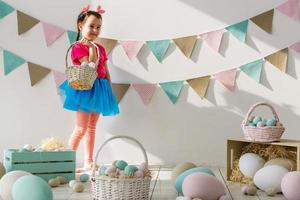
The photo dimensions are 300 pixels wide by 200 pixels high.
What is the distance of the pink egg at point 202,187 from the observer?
249cm

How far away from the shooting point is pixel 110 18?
3.97 meters

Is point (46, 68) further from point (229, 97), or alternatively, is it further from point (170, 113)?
point (229, 97)

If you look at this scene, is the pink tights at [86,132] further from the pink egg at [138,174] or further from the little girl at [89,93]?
the pink egg at [138,174]

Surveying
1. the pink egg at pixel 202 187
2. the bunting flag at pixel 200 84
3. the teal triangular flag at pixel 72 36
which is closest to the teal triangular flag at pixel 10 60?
the teal triangular flag at pixel 72 36

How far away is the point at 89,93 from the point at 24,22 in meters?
0.77

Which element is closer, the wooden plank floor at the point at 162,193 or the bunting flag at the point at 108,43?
the wooden plank floor at the point at 162,193

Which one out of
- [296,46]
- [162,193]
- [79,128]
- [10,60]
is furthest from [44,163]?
[296,46]

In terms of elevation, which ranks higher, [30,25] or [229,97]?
[30,25]

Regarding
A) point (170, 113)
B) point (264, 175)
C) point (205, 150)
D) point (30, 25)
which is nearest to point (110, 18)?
point (30, 25)

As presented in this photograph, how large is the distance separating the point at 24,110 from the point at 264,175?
194cm

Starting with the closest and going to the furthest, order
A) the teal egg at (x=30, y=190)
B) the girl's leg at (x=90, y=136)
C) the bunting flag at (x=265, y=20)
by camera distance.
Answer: the teal egg at (x=30, y=190), the girl's leg at (x=90, y=136), the bunting flag at (x=265, y=20)

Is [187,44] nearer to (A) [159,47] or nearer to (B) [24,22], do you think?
(A) [159,47]

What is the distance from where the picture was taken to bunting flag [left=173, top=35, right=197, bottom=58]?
3.94 metres

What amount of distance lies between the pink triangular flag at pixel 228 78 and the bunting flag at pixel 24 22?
1.42m
